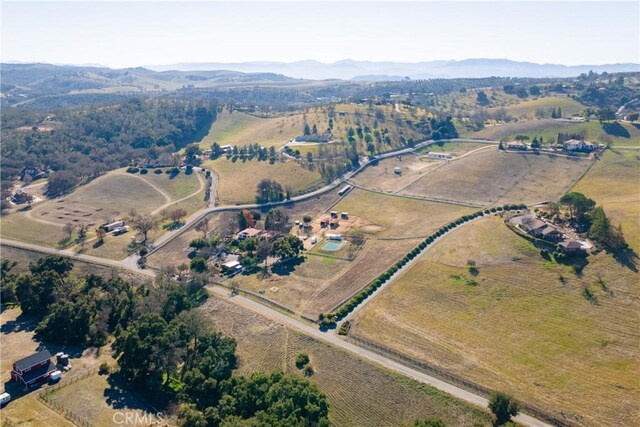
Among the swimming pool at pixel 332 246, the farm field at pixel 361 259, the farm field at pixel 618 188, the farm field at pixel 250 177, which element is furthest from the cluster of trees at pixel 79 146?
the farm field at pixel 618 188

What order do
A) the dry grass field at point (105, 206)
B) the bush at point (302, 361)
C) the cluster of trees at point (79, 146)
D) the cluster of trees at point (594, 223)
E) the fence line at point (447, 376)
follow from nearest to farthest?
the fence line at point (447, 376), the bush at point (302, 361), the cluster of trees at point (594, 223), the dry grass field at point (105, 206), the cluster of trees at point (79, 146)

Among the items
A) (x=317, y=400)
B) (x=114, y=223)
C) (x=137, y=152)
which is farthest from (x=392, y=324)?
(x=137, y=152)

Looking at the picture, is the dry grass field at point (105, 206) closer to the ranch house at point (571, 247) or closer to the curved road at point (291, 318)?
the curved road at point (291, 318)

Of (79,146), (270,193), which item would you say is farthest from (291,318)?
(79,146)

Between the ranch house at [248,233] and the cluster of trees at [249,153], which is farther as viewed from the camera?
the cluster of trees at [249,153]

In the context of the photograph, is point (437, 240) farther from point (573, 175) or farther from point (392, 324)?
point (573, 175)

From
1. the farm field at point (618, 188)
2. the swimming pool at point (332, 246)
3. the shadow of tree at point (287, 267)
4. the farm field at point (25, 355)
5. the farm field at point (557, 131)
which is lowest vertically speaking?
the farm field at point (25, 355)
